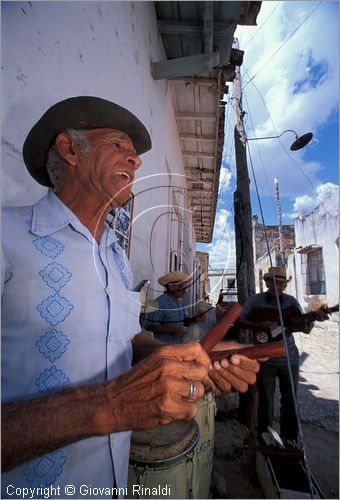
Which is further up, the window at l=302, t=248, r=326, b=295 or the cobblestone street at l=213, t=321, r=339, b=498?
the window at l=302, t=248, r=326, b=295

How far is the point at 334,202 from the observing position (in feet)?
3.50

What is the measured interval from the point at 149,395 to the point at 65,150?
100 cm

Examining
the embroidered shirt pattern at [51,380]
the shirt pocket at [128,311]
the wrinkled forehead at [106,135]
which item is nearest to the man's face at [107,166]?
the wrinkled forehead at [106,135]

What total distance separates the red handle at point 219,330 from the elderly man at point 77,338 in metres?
0.07

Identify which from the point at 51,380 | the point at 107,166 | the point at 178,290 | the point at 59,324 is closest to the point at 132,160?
the point at 107,166

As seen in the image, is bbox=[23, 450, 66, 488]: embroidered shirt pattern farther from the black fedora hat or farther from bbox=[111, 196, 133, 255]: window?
bbox=[111, 196, 133, 255]: window

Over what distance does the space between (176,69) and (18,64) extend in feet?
9.81

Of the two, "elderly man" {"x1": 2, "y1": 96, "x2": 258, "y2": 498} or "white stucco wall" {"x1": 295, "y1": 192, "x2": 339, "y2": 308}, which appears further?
"white stucco wall" {"x1": 295, "y1": 192, "x2": 339, "y2": 308}

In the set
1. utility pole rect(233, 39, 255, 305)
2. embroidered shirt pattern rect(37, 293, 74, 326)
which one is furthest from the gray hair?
utility pole rect(233, 39, 255, 305)

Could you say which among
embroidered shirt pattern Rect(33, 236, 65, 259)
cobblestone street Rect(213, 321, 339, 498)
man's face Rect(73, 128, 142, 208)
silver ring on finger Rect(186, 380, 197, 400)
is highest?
man's face Rect(73, 128, 142, 208)

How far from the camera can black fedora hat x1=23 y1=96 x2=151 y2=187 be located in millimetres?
1050

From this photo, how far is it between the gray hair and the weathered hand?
0.83 meters

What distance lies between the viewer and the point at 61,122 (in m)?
1.08

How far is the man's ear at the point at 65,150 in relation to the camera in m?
1.05
